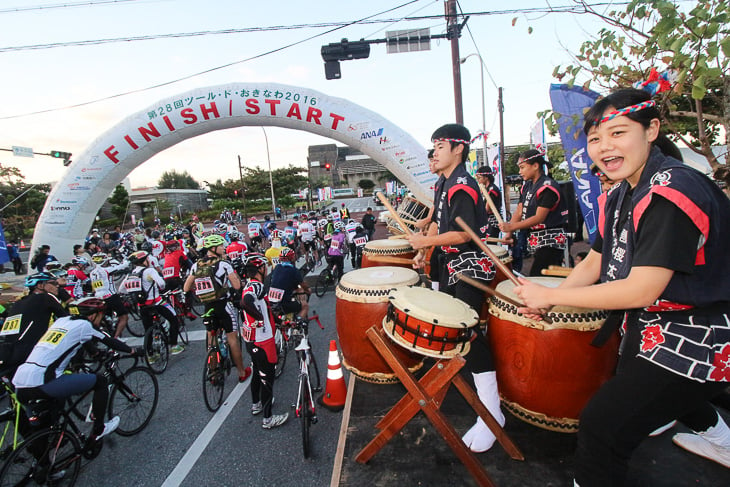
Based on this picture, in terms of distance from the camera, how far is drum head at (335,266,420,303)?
282cm

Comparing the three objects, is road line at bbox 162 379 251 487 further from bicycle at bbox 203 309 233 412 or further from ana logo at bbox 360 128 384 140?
ana logo at bbox 360 128 384 140

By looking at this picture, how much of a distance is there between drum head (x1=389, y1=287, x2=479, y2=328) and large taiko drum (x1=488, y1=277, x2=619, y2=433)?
31cm

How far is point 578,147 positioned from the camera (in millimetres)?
3664

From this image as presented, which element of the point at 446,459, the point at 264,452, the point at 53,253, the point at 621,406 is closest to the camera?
the point at 621,406

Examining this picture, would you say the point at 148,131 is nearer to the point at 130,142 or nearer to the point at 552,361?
the point at 130,142

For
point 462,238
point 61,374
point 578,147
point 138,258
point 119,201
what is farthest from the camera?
point 119,201

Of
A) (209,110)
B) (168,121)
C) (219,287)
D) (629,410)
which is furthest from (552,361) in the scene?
(168,121)

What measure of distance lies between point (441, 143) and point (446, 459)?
7.20ft

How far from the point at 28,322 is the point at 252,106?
6.49 metres

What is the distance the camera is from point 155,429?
3508mm

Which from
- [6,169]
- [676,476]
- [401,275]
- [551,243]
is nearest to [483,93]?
[551,243]

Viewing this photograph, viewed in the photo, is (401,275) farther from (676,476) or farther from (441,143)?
(676,476)

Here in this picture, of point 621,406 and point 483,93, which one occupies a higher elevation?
point 483,93

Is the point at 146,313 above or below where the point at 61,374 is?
below
